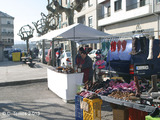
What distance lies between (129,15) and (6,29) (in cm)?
6685

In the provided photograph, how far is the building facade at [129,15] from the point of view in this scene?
65.7 feet

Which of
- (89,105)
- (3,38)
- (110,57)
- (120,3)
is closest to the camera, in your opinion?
(89,105)

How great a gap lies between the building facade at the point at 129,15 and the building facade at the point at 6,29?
5804 centimetres

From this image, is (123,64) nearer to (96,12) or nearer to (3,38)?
(96,12)

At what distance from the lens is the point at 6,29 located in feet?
259

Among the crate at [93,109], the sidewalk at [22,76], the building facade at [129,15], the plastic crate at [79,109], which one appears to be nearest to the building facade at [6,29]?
the building facade at [129,15]

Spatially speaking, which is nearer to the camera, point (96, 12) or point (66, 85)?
point (66, 85)

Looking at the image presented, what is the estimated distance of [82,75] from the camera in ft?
24.7

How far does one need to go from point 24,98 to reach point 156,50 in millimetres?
5931

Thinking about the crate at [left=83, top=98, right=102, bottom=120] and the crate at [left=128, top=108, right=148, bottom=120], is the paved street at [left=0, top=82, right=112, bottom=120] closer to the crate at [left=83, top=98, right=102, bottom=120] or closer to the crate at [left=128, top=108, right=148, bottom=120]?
the crate at [left=83, top=98, right=102, bottom=120]

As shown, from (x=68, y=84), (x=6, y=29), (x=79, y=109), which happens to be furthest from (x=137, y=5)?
(x=6, y=29)

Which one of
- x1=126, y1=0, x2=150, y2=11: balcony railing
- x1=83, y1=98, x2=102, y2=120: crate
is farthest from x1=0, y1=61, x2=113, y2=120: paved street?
x1=126, y1=0, x2=150, y2=11: balcony railing

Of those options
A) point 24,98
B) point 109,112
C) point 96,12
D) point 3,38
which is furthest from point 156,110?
point 3,38

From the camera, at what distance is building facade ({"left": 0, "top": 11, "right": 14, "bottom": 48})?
77500 millimetres
